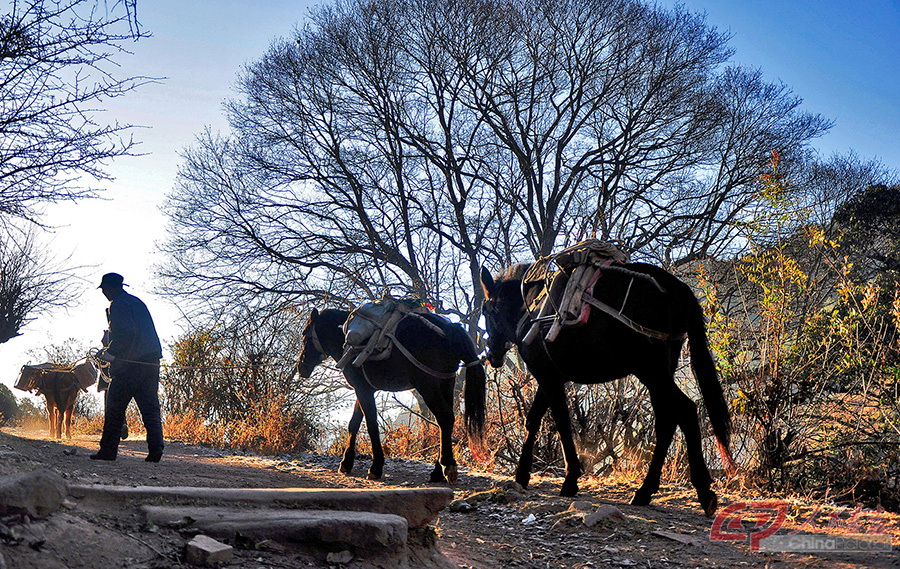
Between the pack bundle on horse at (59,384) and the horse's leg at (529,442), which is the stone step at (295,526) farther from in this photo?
the pack bundle on horse at (59,384)

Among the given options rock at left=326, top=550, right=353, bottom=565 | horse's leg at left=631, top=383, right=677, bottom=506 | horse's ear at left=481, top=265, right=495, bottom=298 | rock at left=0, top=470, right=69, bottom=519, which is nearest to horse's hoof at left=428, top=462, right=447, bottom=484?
horse's ear at left=481, top=265, right=495, bottom=298

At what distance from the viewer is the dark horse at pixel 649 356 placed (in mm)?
5586

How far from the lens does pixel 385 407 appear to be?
17047 mm

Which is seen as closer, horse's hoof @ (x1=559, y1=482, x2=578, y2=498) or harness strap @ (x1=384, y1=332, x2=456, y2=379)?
horse's hoof @ (x1=559, y1=482, x2=578, y2=498)

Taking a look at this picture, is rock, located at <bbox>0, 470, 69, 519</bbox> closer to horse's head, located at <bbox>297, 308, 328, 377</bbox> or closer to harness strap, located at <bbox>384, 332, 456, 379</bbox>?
harness strap, located at <bbox>384, 332, 456, 379</bbox>

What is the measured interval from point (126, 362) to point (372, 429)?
2.95m

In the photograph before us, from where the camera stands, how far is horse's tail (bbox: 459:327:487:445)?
26.6 ft

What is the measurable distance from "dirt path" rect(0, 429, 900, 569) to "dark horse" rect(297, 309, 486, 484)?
52 centimetres

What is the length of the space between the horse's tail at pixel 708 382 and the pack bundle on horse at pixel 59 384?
12253mm

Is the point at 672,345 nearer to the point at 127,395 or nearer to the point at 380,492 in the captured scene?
the point at 380,492

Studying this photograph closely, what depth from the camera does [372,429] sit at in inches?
324

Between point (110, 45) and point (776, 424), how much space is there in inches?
272

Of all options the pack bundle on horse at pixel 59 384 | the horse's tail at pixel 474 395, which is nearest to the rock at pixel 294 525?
the horse's tail at pixel 474 395

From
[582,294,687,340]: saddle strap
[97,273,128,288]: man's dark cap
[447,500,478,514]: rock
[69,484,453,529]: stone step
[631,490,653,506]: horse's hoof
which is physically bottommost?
[447,500,478,514]: rock
